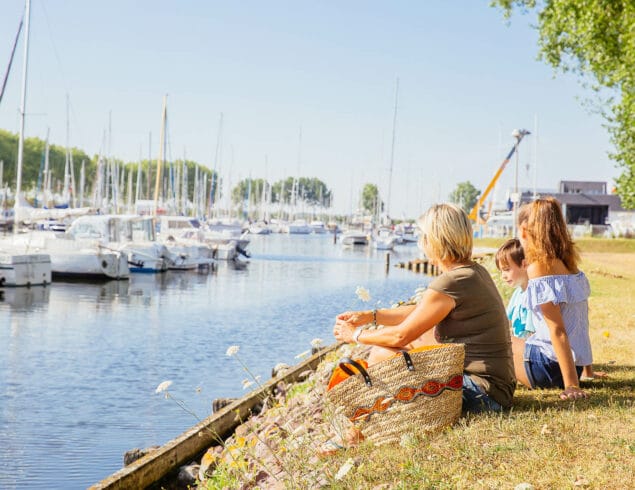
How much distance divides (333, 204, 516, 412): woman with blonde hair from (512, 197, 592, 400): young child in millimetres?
1079

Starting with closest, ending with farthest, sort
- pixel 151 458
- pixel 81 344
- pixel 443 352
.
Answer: pixel 443 352 → pixel 151 458 → pixel 81 344

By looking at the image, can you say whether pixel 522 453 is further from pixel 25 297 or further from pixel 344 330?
pixel 25 297

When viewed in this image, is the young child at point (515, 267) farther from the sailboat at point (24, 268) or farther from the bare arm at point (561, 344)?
the sailboat at point (24, 268)

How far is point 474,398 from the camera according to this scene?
6.11 meters

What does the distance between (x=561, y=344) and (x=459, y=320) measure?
1.58 metres

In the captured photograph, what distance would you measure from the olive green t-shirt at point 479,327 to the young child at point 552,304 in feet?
3.75

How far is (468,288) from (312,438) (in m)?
1.69

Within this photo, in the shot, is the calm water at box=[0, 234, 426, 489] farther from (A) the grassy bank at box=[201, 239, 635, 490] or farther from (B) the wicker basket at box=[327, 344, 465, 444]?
(A) the grassy bank at box=[201, 239, 635, 490]

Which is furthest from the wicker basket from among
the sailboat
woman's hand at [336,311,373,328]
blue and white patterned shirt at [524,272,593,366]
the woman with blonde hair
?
the sailboat

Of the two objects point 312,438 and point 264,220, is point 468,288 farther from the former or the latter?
point 264,220

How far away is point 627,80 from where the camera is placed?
75.4 feet

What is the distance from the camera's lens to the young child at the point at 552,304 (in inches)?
281

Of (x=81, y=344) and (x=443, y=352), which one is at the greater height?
(x=443, y=352)

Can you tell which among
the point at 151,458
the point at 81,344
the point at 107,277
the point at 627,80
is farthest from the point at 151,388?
the point at 107,277
